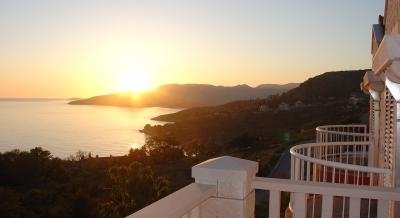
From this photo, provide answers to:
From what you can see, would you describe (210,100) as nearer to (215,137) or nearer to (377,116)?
(215,137)

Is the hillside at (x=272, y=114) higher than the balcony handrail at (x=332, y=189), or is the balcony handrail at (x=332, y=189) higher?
the balcony handrail at (x=332, y=189)

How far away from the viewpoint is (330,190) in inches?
109

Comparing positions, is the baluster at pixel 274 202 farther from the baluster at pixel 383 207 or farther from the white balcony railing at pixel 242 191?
the baluster at pixel 383 207

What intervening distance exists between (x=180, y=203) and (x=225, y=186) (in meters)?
0.60

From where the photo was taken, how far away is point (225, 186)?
8.91 feet

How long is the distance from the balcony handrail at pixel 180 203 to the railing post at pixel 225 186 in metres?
0.05

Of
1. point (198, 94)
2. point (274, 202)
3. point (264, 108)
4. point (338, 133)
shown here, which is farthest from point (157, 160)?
point (198, 94)

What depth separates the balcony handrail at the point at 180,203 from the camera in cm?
194

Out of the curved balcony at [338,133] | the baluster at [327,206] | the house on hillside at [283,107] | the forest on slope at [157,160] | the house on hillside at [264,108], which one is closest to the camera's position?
the baluster at [327,206]

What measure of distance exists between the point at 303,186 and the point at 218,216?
616 mm

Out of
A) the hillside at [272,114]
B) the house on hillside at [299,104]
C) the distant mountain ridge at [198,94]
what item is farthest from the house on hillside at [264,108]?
the distant mountain ridge at [198,94]

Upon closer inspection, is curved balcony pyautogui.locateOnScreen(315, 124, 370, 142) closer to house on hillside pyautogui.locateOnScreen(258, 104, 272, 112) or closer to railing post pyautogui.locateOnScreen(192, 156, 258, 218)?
railing post pyautogui.locateOnScreen(192, 156, 258, 218)

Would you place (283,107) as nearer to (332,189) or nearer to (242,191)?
(332,189)

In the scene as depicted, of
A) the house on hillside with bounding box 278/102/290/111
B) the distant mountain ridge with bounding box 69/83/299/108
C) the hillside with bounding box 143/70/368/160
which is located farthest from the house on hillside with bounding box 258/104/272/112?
the distant mountain ridge with bounding box 69/83/299/108
